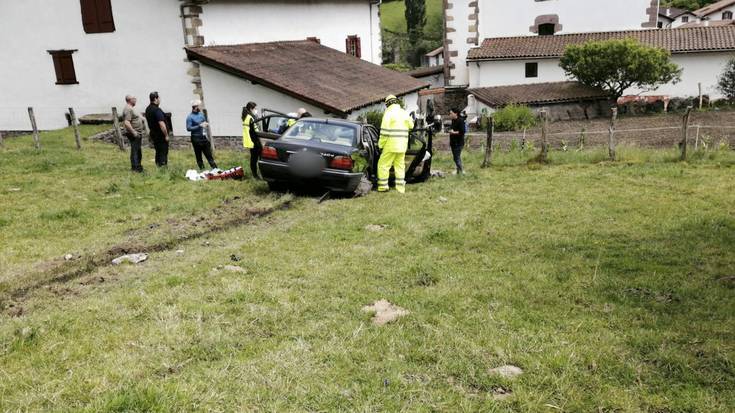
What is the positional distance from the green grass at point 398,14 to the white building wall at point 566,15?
1595 inches

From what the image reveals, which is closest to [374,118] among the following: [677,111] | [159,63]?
[159,63]

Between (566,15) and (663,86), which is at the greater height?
(566,15)

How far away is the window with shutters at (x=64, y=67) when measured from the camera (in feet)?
65.8

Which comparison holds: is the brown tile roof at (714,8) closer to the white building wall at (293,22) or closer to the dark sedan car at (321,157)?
the white building wall at (293,22)

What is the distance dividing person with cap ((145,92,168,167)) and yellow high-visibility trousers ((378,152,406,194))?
4.78 meters

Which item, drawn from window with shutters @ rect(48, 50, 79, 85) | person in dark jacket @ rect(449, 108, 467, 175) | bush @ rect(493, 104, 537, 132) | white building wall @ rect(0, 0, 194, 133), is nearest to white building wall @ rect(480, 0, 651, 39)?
bush @ rect(493, 104, 537, 132)

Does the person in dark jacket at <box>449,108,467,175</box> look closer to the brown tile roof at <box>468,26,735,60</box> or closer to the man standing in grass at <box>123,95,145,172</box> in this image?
the man standing in grass at <box>123,95,145,172</box>

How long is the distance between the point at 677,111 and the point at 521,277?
27.6 m

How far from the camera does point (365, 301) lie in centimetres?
564

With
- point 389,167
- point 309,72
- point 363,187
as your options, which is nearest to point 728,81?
point 309,72

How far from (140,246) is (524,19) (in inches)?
1181

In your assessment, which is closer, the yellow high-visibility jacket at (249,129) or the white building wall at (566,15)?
the yellow high-visibility jacket at (249,129)

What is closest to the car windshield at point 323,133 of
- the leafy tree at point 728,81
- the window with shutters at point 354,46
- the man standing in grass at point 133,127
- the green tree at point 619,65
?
the man standing in grass at point 133,127

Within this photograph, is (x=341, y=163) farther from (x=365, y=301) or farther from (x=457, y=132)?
(x=365, y=301)
